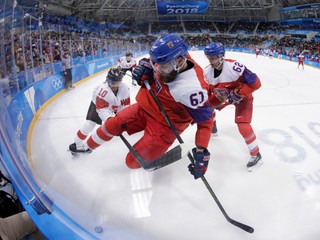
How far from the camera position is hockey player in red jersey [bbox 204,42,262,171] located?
2449mm

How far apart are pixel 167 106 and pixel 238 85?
1.06 metres

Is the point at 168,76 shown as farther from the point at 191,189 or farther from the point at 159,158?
the point at 191,189

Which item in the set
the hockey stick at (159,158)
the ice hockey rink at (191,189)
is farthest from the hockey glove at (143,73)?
the ice hockey rink at (191,189)

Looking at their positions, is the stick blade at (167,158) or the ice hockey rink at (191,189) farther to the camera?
the stick blade at (167,158)

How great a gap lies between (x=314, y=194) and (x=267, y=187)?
0.37m

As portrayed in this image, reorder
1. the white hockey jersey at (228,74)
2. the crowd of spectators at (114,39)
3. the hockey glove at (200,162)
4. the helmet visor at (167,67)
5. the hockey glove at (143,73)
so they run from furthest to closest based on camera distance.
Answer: the crowd of spectators at (114,39), the white hockey jersey at (228,74), the hockey glove at (143,73), the hockey glove at (200,162), the helmet visor at (167,67)

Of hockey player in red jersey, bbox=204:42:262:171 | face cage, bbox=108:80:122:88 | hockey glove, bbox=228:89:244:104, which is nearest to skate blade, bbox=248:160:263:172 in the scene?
hockey player in red jersey, bbox=204:42:262:171

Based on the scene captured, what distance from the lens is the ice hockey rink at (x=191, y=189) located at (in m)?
1.65

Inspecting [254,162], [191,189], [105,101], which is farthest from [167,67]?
[254,162]

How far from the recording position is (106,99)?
2.64 metres

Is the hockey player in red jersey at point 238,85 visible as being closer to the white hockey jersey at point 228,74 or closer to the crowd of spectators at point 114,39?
the white hockey jersey at point 228,74

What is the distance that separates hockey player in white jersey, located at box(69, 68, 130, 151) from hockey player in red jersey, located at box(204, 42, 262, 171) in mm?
977

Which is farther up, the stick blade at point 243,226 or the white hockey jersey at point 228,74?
the white hockey jersey at point 228,74

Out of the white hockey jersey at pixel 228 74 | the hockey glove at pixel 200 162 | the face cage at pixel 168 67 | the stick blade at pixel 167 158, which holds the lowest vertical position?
the stick blade at pixel 167 158
